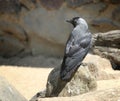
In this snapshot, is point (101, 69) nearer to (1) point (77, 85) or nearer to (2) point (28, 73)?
(1) point (77, 85)

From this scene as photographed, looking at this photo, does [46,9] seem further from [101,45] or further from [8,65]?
[101,45]

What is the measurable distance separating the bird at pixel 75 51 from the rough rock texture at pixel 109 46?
1.34 meters

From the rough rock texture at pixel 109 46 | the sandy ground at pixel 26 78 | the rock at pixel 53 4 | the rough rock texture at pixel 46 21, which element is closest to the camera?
the rough rock texture at pixel 109 46

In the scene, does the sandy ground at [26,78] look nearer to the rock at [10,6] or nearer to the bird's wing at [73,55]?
the rock at [10,6]

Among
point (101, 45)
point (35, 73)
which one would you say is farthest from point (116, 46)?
point (35, 73)

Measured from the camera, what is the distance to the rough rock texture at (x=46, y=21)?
25.6ft

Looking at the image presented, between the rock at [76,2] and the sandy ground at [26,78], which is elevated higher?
the rock at [76,2]

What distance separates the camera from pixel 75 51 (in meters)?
3.71

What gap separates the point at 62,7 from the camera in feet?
26.4

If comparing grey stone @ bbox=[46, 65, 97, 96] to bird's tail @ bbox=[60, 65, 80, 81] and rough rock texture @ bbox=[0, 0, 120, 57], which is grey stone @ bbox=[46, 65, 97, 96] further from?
rough rock texture @ bbox=[0, 0, 120, 57]

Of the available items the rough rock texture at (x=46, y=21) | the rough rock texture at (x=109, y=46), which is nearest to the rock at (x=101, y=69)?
the rough rock texture at (x=109, y=46)

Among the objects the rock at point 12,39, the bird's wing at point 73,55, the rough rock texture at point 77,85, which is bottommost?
the rock at point 12,39

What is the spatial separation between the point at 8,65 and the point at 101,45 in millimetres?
2981

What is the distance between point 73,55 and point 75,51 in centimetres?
4
